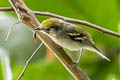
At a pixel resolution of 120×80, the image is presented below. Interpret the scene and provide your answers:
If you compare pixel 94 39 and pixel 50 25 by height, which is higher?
pixel 50 25

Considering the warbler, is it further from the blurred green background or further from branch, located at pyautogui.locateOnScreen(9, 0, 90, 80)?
the blurred green background

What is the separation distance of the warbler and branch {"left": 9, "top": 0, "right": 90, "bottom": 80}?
0.01 meters

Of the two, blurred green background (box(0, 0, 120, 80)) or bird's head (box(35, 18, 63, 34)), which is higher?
bird's head (box(35, 18, 63, 34))

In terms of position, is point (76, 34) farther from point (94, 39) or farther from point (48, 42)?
point (94, 39)

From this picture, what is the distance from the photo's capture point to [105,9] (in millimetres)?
904

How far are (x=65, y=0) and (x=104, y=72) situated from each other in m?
0.25

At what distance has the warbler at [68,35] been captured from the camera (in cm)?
46

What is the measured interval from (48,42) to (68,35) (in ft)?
0.15

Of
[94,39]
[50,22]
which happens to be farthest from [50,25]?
[94,39]

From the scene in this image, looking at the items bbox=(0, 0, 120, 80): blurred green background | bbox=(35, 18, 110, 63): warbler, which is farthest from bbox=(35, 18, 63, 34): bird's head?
bbox=(0, 0, 120, 80): blurred green background

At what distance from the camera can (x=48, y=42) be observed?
1.55 feet

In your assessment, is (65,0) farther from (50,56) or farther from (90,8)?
(50,56)

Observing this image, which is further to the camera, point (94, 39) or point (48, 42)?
point (94, 39)

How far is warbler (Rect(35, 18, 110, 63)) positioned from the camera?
458mm
